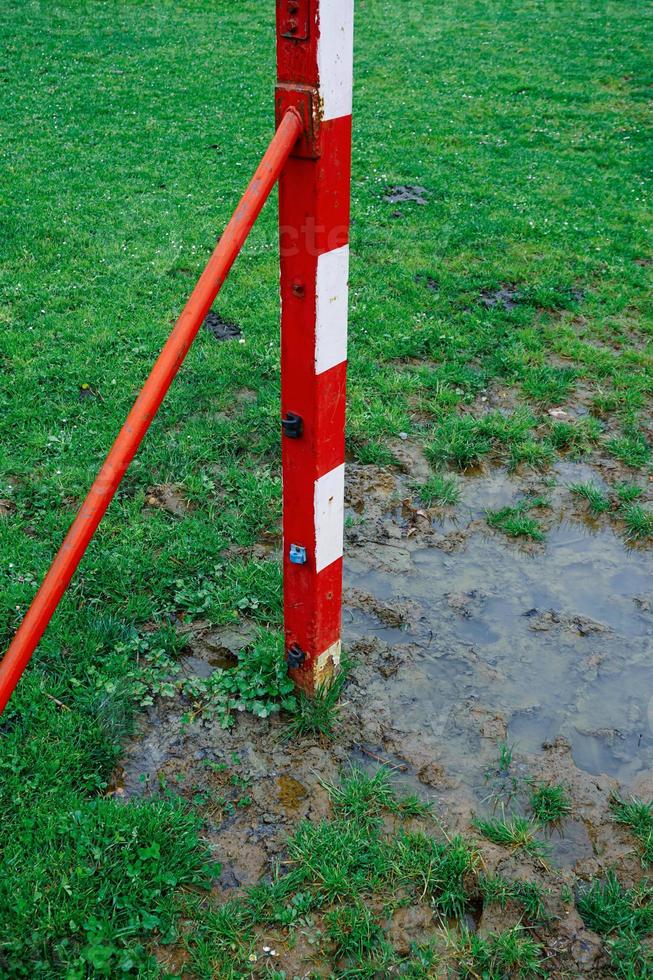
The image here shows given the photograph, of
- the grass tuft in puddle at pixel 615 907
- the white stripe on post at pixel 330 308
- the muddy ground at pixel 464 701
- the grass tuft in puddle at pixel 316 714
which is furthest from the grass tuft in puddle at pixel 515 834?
the white stripe on post at pixel 330 308

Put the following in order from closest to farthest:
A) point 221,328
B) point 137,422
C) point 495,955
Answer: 1. point 137,422
2. point 495,955
3. point 221,328

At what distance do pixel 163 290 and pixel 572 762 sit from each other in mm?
4331

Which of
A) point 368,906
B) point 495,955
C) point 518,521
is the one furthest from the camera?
point 518,521

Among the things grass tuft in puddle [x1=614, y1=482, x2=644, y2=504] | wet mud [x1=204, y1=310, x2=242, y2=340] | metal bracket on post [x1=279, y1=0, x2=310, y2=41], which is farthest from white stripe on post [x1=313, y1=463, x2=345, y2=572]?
wet mud [x1=204, y1=310, x2=242, y2=340]

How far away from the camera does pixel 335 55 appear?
197 cm

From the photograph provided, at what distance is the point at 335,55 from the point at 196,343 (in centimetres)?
330

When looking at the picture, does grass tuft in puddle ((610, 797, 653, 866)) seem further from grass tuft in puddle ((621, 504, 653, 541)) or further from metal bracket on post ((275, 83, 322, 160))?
metal bracket on post ((275, 83, 322, 160))

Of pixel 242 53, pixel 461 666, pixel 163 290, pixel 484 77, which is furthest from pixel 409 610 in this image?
pixel 242 53

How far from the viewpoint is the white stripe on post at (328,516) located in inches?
98.1

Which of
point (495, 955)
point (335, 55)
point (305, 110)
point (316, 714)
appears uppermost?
point (335, 55)

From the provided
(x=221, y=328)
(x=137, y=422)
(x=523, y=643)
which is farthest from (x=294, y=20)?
(x=221, y=328)

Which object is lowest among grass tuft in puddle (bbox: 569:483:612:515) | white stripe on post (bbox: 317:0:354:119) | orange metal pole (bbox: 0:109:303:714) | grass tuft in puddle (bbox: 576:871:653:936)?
grass tuft in puddle (bbox: 576:871:653:936)

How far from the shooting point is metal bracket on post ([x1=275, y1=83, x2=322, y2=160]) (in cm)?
198

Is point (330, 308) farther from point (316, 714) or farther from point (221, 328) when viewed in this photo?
point (221, 328)
